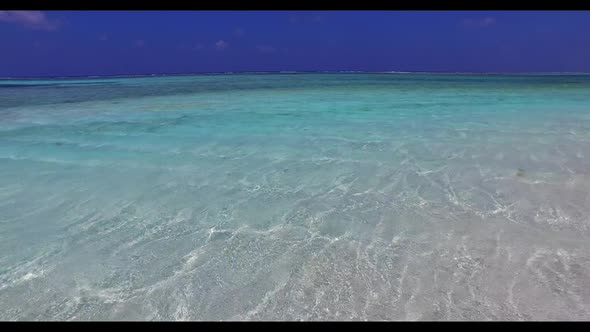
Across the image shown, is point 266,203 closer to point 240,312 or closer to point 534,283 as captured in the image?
point 240,312

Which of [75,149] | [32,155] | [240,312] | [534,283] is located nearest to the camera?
[240,312]

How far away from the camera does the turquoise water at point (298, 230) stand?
96.6 inches

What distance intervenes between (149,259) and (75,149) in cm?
520

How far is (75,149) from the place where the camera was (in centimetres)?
701

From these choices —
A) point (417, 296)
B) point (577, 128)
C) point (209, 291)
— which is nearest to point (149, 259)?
point (209, 291)

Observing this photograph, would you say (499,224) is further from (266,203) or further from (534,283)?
(266,203)

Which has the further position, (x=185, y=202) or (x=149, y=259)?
(x=185, y=202)

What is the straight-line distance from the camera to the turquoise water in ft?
8.05

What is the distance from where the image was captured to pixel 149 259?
304 cm

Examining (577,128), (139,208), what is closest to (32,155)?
(139,208)

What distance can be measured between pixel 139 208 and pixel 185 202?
523mm

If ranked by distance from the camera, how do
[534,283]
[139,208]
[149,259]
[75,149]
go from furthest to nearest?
→ [75,149]
[139,208]
[149,259]
[534,283]

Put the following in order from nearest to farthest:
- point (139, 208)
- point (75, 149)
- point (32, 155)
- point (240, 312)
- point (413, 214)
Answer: point (240, 312), point (413, 214), point (139, 208), point (32, 155), point (75, 149)

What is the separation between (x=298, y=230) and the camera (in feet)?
11.6
